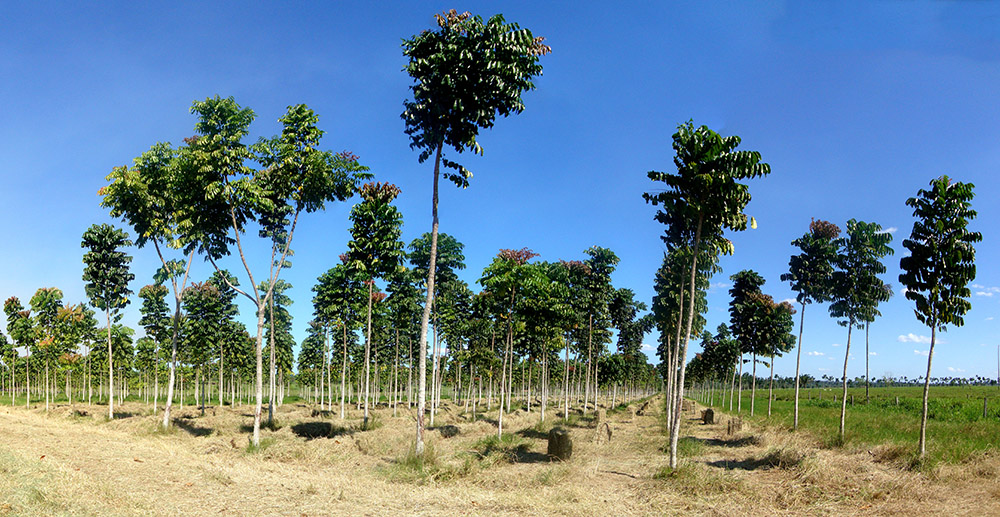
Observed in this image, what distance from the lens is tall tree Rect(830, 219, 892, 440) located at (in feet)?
84.9

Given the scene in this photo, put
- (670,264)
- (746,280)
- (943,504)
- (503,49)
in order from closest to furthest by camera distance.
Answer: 1. (943,504)
2. (503,49)
3. (670,264)
4. (746,280)

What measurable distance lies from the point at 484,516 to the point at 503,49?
14.5 metres

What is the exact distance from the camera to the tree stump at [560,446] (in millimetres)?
19250

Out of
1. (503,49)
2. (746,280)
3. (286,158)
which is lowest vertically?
(746,280)

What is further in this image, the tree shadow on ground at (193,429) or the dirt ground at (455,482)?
the tree shadow on ground at (193,429)

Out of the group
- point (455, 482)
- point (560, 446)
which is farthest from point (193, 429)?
point (560, 446)

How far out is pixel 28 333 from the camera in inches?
1833

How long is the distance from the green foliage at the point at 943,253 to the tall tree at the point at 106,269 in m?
44.9

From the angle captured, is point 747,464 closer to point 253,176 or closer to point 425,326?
point 425,326

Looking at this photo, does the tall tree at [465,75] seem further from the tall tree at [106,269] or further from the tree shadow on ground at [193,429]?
the tall tree at [106,269]

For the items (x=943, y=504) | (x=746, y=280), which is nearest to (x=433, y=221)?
(x=943, y=504)

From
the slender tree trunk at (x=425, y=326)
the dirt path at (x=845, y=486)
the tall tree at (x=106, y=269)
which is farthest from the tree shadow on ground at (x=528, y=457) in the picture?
the tall tree at (x=106, y=269)

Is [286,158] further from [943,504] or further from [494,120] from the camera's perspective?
[943,504]

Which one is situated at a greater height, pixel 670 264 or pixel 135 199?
pixel 135 199
